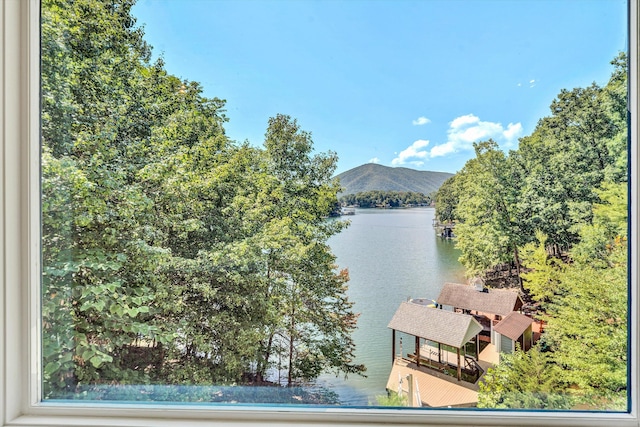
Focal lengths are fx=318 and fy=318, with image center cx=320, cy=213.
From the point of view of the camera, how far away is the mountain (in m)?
0.85

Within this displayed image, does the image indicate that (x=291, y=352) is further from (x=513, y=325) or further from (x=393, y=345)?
(x=513, y=325)

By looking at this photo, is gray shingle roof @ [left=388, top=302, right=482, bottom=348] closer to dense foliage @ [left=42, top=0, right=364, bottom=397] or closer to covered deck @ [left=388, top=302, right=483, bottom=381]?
covered deck @ [left=388, top=302, right=483, bottom=381]

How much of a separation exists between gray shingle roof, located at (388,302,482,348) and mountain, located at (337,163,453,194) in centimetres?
31

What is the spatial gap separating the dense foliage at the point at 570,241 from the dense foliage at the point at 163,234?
0.42 m

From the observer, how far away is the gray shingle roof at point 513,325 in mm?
793

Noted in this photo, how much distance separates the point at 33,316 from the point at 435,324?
0.99m

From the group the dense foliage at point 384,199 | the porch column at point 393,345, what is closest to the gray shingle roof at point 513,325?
the porch column at point 393,345

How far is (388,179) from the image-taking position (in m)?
0.87

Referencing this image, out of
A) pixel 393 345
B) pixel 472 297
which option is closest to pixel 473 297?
pixel 472 297

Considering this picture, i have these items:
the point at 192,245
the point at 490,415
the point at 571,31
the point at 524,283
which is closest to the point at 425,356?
the point at 490,415

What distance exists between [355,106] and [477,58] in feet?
1.12

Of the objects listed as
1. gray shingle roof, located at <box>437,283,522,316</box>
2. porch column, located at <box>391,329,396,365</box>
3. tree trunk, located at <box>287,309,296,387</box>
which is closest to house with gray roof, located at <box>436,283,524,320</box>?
gray shingle roof, located at <box>437,283,522,316</box>

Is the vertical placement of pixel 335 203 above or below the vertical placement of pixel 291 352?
above

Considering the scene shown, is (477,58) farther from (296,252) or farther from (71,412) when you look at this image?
(71,412)
